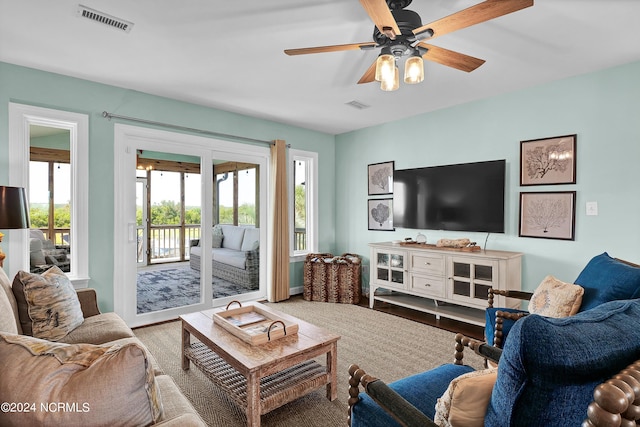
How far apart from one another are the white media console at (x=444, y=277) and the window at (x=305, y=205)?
1.32m

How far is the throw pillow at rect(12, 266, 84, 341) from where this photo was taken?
201 centimetres

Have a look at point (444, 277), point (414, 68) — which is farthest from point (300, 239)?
point (414, 68)

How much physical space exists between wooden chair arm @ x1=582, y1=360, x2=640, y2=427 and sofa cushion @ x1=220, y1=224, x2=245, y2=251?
158 inches

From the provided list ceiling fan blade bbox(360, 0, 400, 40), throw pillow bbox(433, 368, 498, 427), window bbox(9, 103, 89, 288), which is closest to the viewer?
throw pillow bbox(433, 368, 498, 427)

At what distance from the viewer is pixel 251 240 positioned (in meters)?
4.66

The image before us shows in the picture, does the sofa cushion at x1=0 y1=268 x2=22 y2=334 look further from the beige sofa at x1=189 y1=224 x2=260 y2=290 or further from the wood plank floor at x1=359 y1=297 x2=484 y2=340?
the wood plank floor at x1=359 y1=297 x2=484 y2=340

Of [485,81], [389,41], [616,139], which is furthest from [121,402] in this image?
[616,139]

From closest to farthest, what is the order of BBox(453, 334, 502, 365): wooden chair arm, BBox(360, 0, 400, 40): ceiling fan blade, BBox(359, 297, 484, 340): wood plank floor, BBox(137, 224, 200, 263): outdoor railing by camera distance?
BBox(360, 0, 400, 40): ceiling fan blade < BBox(453, 334, 502, 365): wooden chair arm < BBox(359, 297, 484, 340): wood plank floor < BBox(137, 224, 200, 263): outdoor railing

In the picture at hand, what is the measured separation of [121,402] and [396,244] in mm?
3748

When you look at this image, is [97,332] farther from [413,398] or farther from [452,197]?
[452,197]

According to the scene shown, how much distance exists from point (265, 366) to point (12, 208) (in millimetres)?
2128

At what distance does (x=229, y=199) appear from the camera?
14.4 ft

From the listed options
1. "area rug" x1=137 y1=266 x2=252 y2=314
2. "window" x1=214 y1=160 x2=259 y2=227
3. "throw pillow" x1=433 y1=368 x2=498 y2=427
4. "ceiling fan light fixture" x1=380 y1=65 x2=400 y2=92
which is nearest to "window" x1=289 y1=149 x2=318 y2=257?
"window" x1=214 y1=160 x2=259 y2=227

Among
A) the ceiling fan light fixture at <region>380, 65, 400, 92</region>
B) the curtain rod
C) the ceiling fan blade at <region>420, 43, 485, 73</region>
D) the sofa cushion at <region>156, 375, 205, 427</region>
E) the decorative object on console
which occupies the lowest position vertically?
the sofa cushion at <region>156, 375, 205, 427</region>
